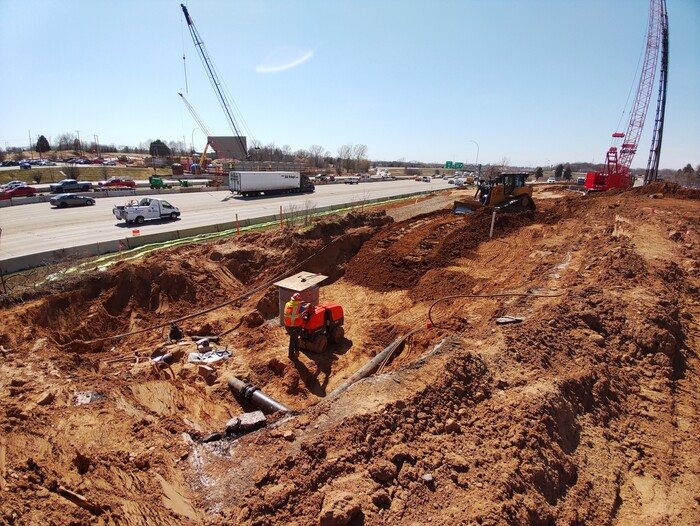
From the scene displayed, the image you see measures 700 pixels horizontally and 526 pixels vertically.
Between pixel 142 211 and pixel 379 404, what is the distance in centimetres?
2415

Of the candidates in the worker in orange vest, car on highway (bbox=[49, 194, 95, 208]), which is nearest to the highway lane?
car on highway (bbox=[49, 194, 95, 208])

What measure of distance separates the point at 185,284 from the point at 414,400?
10655mm

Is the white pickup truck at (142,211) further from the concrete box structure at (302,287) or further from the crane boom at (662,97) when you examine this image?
the crane boom at (662,97)

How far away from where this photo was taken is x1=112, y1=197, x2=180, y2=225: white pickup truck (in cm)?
2367

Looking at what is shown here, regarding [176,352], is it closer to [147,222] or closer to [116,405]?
[116,405]

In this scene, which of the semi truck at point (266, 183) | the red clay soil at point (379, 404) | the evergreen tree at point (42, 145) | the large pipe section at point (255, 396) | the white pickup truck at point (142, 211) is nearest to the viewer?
the red clay soil at point (379, 404)

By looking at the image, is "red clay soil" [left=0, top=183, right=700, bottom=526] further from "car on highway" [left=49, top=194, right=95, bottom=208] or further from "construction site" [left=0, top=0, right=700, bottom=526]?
"car on highway" [left=49, top=194, right=95, bottom=208]

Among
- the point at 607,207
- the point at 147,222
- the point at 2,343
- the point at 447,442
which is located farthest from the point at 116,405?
the point at 607,207

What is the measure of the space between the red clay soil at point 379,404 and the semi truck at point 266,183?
2727 cm

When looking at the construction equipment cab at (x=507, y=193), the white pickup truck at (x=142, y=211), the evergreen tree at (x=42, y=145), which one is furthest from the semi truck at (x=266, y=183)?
the evergreen tree at (x=42, y=145)

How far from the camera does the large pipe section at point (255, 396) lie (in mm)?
7203

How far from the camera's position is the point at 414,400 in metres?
5.33

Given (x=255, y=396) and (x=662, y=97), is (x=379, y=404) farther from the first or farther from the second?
(x=662, y=97)

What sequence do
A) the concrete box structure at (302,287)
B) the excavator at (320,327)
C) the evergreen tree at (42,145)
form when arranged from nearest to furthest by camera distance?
the excavator at (320,327)
the concrete box structure at (302,287)
the evergreen tree at (42,145)
